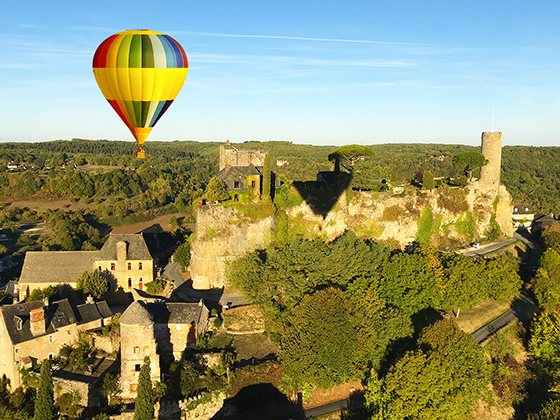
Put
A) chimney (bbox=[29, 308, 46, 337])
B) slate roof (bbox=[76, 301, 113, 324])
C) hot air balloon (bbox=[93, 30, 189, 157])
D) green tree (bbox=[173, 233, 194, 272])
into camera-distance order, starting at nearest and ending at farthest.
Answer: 1. hot air balloon (bbox=[93, 30, 189, 157])
2. chimney (bbox=[29, 308, 46, 337])
3. slate roof (bbox=[76, 301, 113, 324])
4. green tree (bbox=[173, 233, 194, 272])

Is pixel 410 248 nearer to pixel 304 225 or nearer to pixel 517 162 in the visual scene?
pixel 304 225

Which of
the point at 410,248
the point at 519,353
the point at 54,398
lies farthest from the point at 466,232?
the point at 54,398

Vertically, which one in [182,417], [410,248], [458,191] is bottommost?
[182,417]

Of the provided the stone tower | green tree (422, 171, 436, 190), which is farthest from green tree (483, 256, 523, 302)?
the stone tower

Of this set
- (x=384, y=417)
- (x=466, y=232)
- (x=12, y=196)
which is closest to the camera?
(x=384, y=417)

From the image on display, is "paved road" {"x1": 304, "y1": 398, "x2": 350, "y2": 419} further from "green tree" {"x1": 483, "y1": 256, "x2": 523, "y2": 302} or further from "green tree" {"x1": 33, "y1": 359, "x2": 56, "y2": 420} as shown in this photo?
"green tree" {"x1": 483, "y1": 256, "x2": 523, "y2": 302}

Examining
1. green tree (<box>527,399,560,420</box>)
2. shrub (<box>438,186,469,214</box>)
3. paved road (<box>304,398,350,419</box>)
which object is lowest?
paved road (<box>304,398,350,419</box>)

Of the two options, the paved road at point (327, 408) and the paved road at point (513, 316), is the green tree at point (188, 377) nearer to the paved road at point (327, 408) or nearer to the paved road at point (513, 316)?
the paved road at point (327, 408)
